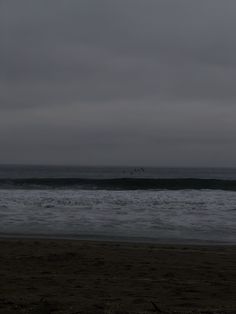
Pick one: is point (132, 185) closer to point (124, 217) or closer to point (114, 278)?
point (124, 217)

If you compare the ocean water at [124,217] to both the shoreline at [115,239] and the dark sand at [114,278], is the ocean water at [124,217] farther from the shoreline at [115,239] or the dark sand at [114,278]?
the dark sand at [114,278]

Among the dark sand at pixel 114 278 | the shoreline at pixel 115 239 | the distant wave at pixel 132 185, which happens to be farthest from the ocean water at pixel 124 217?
the distant wave at pixel 132 185

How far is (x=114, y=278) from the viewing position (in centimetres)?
723

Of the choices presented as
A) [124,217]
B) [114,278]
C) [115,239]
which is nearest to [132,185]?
[124,217]

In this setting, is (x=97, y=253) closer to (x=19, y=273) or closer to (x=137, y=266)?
(x=137, y=266)

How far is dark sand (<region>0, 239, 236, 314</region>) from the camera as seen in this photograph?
5457 mm

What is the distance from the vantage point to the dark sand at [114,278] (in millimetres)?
5457

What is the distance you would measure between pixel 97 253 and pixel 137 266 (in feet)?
5.28

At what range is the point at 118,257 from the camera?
9375mm

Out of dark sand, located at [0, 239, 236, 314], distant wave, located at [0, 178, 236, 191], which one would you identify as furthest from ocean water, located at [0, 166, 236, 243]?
distant wave, located at [0, 178, 236, 191]

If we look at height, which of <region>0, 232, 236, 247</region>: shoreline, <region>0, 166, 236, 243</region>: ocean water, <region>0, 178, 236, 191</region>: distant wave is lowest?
<region>0, 232, 236, 247</region>: shoreline

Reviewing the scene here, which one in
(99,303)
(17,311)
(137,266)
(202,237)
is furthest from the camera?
(202,237)

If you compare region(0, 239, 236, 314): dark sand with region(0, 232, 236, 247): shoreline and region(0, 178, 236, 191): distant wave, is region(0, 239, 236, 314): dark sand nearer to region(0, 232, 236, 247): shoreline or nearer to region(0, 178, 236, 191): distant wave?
region(0, 232, 236, 247): shoreline

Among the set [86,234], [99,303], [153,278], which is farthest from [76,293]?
[86,234]
